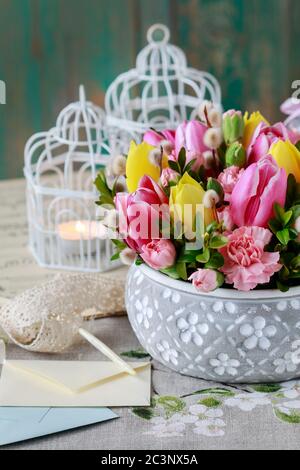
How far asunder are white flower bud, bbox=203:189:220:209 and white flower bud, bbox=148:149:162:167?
0.31 feet

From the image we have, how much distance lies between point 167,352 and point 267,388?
0.11 metres

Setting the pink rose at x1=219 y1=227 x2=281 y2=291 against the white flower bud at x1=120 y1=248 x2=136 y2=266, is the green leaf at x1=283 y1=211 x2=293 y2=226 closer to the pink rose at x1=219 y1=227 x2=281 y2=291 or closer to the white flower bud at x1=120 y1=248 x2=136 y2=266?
the pink rose at x1=219 y1=227 x2=281 y2=291

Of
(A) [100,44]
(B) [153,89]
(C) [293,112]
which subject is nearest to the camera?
(C) [293,112]

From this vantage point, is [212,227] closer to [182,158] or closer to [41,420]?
[182,158]

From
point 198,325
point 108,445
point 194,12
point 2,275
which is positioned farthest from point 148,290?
point 194,12

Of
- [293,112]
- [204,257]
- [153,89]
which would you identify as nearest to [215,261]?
[204,257]

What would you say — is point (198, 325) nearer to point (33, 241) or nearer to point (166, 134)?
point (166, 134)

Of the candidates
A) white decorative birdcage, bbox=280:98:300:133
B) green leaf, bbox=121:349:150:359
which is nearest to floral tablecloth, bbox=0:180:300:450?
green leaf, bbox=121:349:150:359

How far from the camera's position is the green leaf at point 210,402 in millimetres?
823

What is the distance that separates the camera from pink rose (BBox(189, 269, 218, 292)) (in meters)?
0.76

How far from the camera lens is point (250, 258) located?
0.76m

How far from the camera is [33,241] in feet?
4.32

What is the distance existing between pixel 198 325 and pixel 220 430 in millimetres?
107

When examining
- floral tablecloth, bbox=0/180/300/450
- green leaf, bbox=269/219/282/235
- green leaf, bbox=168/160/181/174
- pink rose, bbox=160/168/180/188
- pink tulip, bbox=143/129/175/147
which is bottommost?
floral tablecloth, bbox=0/180/300/450
